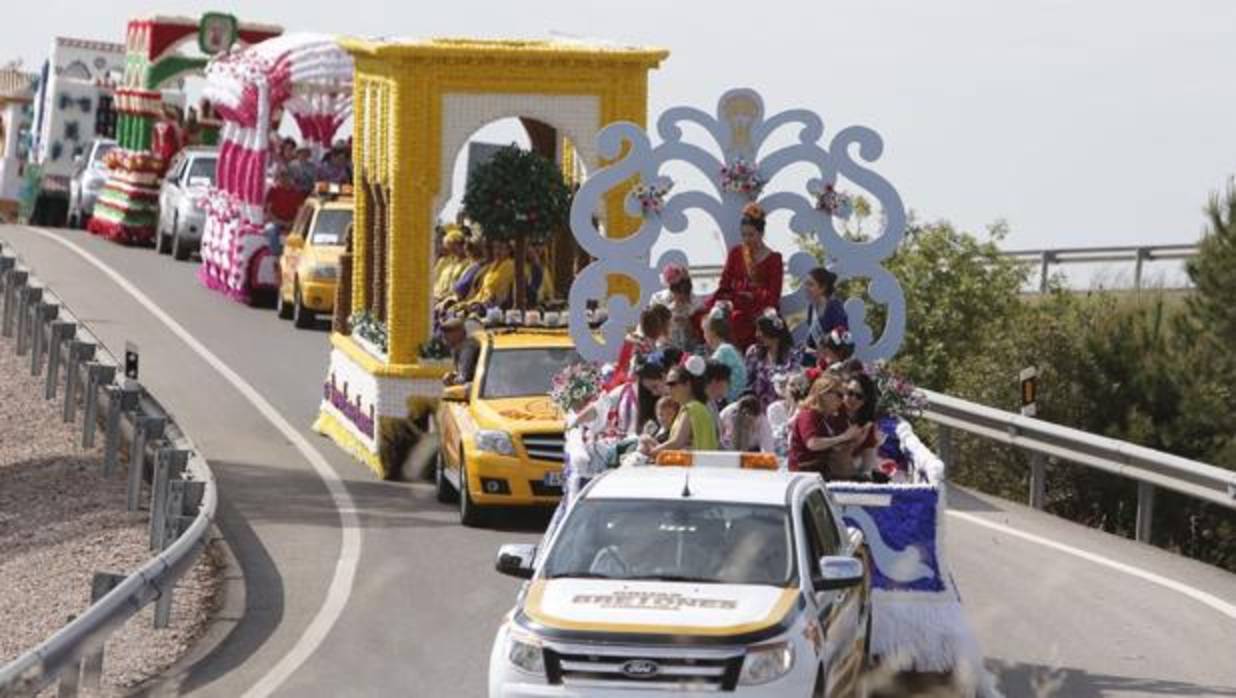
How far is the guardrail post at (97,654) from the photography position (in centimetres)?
1562

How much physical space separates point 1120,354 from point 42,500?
59.9 feet

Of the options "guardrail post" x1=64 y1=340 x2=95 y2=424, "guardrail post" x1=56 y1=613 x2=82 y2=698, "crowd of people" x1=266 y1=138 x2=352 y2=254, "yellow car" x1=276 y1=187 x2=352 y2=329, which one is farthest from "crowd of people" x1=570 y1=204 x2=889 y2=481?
"crowd of people" x1=266 y1=138 x2=352 y2=254

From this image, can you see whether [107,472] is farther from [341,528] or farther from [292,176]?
[292,176]

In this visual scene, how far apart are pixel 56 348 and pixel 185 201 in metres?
22.4

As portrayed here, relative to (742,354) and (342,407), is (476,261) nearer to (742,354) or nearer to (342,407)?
(342,407)

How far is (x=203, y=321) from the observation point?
4100 cm

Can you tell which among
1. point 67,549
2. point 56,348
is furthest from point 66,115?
point 67,549

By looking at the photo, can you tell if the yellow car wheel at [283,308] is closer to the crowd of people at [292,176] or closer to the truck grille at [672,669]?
the crowd of people at [292,176]

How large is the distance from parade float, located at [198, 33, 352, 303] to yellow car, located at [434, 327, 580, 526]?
17.2 meters

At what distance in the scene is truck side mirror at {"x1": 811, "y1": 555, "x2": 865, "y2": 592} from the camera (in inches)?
562

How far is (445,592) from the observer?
20328mm

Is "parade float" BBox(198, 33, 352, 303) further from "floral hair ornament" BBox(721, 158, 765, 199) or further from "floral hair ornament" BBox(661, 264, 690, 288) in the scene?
"floral hair ornament" BBox(661, 264, 690, 288)

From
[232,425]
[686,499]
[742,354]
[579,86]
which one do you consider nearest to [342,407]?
[232,425]

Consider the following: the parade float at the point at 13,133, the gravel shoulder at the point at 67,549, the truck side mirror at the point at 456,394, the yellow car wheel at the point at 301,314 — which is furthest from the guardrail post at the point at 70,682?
the parade float at the point at 13,133
